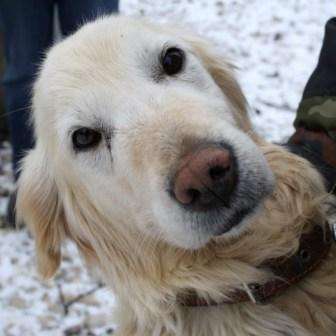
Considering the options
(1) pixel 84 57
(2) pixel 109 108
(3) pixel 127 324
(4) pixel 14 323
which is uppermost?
(1) pixel 84 57

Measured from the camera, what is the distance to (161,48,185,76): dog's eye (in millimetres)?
2330

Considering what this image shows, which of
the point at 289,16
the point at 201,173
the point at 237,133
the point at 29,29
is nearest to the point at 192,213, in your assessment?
the point at 201,173

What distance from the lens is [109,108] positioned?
2.18 meters

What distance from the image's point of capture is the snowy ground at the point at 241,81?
3822mm

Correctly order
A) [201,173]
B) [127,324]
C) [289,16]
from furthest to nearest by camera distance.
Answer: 1. [289,16]
2. [127,324]
3. [201,173]

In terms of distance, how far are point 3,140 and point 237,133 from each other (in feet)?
12.4

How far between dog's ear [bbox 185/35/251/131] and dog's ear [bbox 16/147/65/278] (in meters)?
0.85

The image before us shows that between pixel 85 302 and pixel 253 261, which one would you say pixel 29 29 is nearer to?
pixel 85 302

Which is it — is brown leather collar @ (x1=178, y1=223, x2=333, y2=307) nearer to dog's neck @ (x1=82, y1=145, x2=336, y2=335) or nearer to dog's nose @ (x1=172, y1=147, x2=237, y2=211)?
dog's neck @ (x1=82, y1=145, x2=336, y2=335)

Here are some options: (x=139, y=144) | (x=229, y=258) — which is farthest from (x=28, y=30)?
(x=229, y=258)

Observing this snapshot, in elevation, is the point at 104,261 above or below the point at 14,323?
above

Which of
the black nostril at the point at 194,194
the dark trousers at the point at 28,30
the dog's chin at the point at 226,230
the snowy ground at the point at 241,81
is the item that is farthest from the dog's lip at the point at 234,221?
the dark trousers at the point at 28,30

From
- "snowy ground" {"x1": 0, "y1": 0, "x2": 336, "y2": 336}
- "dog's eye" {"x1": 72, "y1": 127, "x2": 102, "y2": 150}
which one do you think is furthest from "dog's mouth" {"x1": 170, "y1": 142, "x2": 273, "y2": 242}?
"snowy ground" {"x1": 0, "y1": 0, "x2": 336, "y2": 336}

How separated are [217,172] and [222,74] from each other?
0.94m
